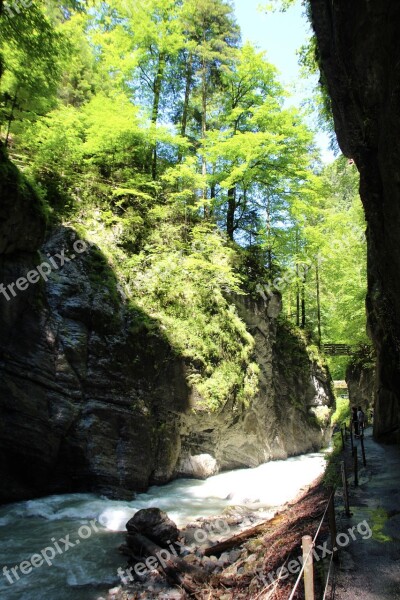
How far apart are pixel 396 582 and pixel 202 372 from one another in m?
10.1

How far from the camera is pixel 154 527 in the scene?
7.79 metres

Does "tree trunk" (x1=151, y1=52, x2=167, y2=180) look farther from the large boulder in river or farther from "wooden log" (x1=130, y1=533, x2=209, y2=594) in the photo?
"wooden log" (x1=130, y1=533, x2=209, y2=594)

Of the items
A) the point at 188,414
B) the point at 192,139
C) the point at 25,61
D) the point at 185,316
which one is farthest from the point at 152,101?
the point at 188,414

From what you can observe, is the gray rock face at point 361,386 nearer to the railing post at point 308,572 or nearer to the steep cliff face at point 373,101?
the steep cliff face at point 373,101

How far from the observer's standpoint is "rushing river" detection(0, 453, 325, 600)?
6.51 metres

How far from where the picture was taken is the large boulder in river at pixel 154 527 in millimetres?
7648

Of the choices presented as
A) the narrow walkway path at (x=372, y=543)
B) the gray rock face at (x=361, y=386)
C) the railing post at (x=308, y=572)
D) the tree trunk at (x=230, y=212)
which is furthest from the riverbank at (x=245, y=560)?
the gray rock face at (x=361, y=386)

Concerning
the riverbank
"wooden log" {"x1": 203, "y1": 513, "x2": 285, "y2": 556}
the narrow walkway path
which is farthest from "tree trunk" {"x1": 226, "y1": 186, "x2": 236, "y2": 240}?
"wooden log" {"x1": 203, "y1": 513, "x2": 285, "y2": 556}

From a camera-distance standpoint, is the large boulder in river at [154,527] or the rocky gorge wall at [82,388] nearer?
the large boulder in river at [154,527]

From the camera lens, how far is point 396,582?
4.83 m

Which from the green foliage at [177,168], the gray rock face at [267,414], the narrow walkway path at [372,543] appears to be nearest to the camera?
the narrow walkway path at [372,543]

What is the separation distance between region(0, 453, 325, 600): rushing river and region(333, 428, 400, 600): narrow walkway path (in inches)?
139

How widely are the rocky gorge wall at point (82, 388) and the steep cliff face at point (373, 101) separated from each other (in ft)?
25.0

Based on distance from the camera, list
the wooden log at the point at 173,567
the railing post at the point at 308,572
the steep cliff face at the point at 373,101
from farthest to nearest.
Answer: the steep cliff face at the point at 373,101 → the wooden log at the point at 173,567 → the railing post at the point at 308,572
